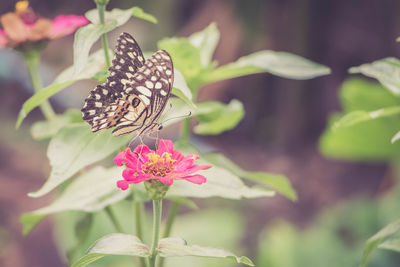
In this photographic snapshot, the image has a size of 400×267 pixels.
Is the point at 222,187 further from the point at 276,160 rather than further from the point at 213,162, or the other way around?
the point at 276,160

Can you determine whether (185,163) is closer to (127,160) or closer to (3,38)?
(127,160)

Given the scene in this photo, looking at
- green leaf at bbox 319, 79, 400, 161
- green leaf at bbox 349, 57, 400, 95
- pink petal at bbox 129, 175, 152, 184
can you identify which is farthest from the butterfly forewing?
green leaf at bbox 319, 79, 400, 161

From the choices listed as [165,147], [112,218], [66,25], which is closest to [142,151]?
[165,147]

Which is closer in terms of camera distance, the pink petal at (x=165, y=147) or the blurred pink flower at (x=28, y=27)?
the pink petal at (x=165, y=147)

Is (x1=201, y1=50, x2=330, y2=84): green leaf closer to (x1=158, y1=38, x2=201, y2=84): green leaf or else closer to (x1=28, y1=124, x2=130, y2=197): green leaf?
(x1=158, y1=38, x2=201, y2=84): green leaf

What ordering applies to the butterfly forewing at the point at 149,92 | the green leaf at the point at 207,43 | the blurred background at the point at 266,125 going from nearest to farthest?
the butterfly forewing at the point at 149,92 → the green leaf at the point at 207,43 → the blurred background at the point at 266,125

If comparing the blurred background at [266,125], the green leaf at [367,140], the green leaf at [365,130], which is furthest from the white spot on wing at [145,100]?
the blurred background at [266,125]

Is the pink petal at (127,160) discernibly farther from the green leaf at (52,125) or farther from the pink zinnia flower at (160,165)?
the green leaf at (52,125)
